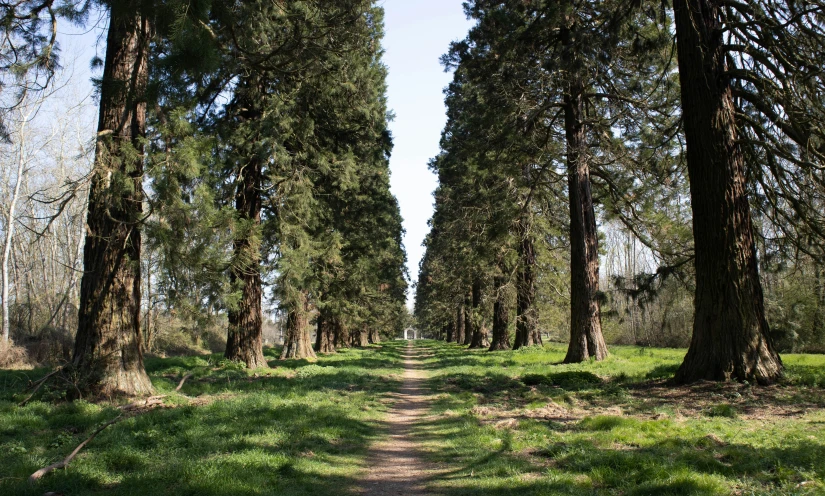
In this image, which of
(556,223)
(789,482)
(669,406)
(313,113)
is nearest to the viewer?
(789,482)

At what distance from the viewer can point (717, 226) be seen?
28.1 ft

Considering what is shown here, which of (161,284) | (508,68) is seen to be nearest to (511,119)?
(508,68)

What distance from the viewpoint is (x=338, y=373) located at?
14.8 m

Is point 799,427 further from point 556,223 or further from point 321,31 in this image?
point 556,223

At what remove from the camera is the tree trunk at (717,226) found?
8.16 metres

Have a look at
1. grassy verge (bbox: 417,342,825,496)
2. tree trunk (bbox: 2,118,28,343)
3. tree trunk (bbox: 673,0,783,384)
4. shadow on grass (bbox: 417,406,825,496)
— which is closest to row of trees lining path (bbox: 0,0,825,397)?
tree trunk (bbox: 673,0,783,384)

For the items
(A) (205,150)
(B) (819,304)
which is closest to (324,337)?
(A) (205,150)

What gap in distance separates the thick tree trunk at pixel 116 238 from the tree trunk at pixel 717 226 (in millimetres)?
9434

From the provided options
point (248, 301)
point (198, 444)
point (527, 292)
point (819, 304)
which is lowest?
point (198, 444)

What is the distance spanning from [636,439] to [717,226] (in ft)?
15.1

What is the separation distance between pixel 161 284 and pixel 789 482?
29.0ft

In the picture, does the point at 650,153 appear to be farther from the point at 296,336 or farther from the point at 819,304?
the point at 296,336

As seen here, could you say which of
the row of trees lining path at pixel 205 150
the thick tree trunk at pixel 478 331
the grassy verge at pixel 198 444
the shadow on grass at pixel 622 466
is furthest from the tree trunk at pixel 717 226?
the thick tree trunk at pixel 478 331

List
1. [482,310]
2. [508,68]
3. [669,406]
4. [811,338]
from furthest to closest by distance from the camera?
[482,310], [811,338], [508,68], [669,406]
